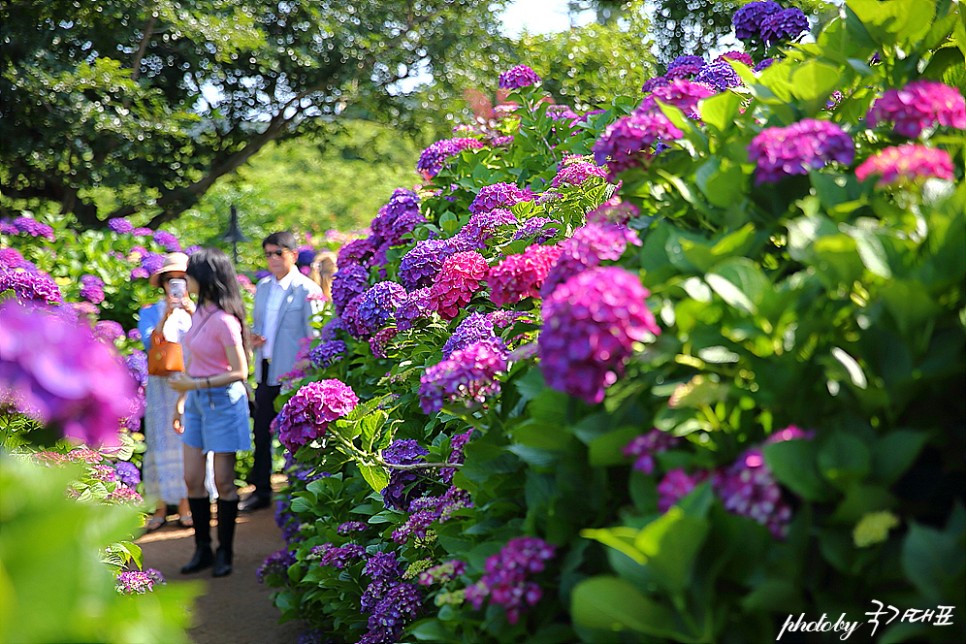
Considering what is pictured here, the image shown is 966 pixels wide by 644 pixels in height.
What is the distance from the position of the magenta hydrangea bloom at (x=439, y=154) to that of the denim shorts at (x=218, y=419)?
70.9 inches

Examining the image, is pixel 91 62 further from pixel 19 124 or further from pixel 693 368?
pixel 693 368

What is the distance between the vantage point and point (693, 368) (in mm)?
1543

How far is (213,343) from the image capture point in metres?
5.47

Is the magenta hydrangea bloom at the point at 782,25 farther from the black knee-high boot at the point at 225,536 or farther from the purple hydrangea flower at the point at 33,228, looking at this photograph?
the purple hydrangea flower at the point at 33,228

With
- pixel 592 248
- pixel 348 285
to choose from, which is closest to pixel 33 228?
pixel 348 285

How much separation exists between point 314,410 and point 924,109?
5.54 feet

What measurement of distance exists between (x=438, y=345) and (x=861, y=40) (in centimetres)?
171

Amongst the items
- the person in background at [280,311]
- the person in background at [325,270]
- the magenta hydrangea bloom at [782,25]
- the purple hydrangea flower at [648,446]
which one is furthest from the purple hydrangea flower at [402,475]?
the person in background at [325,270]

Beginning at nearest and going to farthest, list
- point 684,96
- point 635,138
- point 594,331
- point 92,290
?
point 594,331, point 635,138, point 684,96, point 92,290

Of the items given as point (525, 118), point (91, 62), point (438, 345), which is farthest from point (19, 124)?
point (438, 345)

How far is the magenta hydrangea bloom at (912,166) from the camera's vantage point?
154 cm

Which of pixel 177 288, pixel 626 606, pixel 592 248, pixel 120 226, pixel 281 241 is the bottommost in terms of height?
pixel 626 606

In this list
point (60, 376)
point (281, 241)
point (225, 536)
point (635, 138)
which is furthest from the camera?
point (281, 241)

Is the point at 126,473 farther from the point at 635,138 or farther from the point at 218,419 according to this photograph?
the point at 635,138
